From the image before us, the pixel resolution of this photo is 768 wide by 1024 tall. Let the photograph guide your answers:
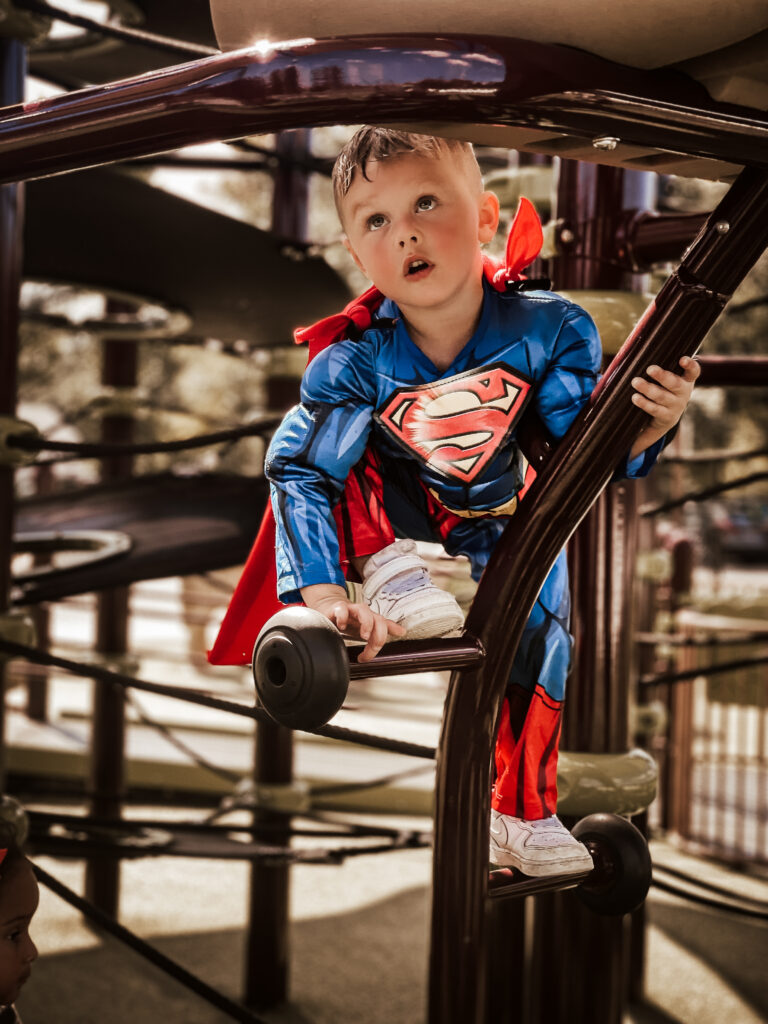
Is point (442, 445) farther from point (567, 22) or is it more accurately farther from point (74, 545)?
point (74, 545)

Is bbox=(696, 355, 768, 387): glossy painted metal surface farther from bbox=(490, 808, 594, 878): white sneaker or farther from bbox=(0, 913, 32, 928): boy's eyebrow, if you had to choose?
bbox=(0, 913, 32, 928): boy's eyebrow

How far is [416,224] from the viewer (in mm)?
1032

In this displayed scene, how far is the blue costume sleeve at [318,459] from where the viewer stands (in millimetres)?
1020

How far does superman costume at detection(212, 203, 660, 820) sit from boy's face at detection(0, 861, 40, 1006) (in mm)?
463

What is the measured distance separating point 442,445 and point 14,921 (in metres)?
0.66

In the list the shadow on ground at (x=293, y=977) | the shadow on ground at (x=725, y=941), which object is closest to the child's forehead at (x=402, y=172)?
the shadow on ground at (x=293, y=977)

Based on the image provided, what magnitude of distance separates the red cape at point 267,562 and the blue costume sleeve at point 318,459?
0.03 m

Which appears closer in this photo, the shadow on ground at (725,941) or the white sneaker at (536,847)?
the white sneaker at (536,847)

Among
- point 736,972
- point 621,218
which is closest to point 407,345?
point 621,218

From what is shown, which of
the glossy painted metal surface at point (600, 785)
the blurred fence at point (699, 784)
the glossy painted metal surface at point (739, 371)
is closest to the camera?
the glossy painted metal surface at point (600, 785)

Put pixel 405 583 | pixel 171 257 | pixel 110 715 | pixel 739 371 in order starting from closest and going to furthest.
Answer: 1. pixel 405 583
2. pixel 739 371
3. pixel 171 257
4. pixel 110 715

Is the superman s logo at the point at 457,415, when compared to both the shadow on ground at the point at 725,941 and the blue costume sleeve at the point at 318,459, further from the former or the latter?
the shadow on ground at the point at 725,941

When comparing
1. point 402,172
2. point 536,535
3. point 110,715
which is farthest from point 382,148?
point 110,715

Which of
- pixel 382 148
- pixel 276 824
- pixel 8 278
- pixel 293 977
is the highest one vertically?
pixel 8 278
